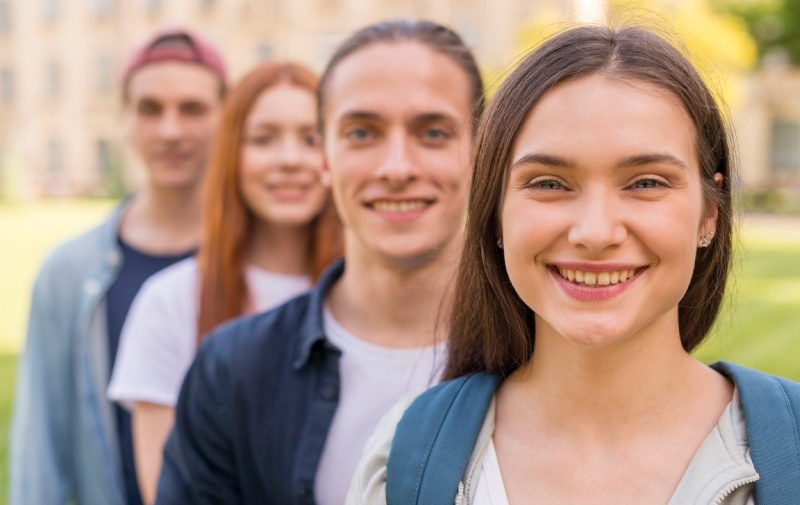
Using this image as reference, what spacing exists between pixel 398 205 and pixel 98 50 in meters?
43.5

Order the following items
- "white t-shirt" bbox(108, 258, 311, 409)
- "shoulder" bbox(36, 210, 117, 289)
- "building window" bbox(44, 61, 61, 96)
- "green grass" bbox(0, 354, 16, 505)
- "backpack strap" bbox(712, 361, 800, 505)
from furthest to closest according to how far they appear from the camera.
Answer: "building window" bbox(44, 61, 61, 96) → "green grass" bbox(0, 354, 16, 505) → "shoulder" bbox(36, 210, 117, 289) → "white t-shirt" bbox(108, 258, 311, 409) → "backpack strap" bbox(712, 361, 800, 505)

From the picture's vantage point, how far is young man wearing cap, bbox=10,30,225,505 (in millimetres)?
3455

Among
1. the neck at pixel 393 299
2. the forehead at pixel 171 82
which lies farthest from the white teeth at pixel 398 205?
the forehead at pixel 171 82

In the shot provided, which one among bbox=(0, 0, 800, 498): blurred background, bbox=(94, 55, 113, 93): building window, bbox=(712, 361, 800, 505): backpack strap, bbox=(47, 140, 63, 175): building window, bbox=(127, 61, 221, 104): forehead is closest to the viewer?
bbox=(712, 361, 800, 505): backpack strap

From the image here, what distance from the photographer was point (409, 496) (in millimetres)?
1798

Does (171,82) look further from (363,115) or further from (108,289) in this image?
(363,115)

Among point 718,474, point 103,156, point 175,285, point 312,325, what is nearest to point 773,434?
point 718,474

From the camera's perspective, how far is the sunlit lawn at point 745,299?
157 inches

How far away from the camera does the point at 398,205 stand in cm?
247

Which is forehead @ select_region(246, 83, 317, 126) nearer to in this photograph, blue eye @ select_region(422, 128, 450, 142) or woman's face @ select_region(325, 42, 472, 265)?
woman's face @ select_region(325, 42, 472, 265)

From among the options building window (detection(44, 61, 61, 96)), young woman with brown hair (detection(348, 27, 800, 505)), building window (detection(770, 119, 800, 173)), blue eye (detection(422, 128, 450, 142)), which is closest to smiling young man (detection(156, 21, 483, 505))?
blue eye (detection(422, 128, 450, 142))

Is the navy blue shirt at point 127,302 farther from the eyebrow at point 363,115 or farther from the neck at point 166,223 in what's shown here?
→ the eyebrow at point 363,115

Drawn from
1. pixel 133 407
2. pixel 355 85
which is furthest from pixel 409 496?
pixel 133 407

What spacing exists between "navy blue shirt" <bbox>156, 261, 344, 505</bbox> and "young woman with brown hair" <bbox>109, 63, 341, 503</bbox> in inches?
26.9
